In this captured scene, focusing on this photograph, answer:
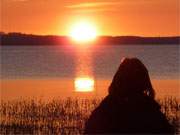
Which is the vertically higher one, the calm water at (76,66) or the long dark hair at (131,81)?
the calm water at (76,66)

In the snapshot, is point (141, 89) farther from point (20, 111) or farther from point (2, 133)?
point (20, 111)

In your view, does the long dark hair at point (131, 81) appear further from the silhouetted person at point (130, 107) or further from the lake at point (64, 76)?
the lake at point (64, 76)

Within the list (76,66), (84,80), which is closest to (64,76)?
(84,80)

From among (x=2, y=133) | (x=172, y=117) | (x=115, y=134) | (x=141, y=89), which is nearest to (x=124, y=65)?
(x=141, y=89)

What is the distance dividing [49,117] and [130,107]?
12.0 metres

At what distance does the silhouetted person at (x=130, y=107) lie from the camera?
19.6 ft

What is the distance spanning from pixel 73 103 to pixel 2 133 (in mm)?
6431

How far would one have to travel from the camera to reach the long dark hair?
5.99m

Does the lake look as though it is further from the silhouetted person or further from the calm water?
the silhouetted person

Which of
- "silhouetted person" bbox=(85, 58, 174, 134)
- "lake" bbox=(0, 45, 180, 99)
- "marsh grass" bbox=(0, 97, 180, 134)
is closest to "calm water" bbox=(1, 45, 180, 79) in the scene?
"lake" bbox=(0, 45, 180, 99)

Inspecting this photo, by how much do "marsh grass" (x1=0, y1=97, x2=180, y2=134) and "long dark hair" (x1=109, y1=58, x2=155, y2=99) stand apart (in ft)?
30.1

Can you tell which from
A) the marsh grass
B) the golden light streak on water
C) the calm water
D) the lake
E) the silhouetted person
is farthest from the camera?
the calm water

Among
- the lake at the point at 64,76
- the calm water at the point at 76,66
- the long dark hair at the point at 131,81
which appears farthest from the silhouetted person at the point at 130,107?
the calm water at the point at 76,66

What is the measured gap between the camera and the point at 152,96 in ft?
19.7
